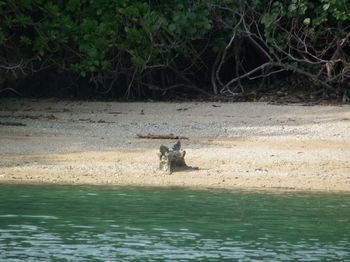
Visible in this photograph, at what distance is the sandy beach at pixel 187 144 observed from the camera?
1185cm

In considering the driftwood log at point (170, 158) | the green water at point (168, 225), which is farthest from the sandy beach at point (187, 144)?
the green water at point (168, 225)

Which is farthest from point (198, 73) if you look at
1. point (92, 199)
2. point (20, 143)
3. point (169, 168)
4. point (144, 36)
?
point (92, 199)

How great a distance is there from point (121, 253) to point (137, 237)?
2.02 ft

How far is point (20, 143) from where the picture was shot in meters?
13.7

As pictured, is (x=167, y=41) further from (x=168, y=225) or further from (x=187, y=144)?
(x=168, y=225)

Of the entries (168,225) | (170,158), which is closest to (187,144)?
(170,158)

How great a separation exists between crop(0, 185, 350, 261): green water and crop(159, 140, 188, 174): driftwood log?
84 centimetres

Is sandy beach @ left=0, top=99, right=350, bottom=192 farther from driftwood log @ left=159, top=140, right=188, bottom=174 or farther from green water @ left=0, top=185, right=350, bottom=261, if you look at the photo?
green water @ left=0, top=185, right=350, bottom=261

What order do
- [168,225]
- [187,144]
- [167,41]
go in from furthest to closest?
[167,41] < [187,144] < [168,225]

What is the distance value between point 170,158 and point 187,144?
1707 millimetres

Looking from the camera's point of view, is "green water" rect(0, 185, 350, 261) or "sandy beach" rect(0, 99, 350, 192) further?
"sandy beach" rect(0, 99, 350, 192)

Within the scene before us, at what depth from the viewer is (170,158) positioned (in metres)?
12.0

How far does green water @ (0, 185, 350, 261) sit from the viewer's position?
27.1 feet

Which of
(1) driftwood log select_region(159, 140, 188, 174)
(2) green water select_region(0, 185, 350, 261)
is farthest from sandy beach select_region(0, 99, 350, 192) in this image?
(2) green water select_region(0, 185, 350, 261)
